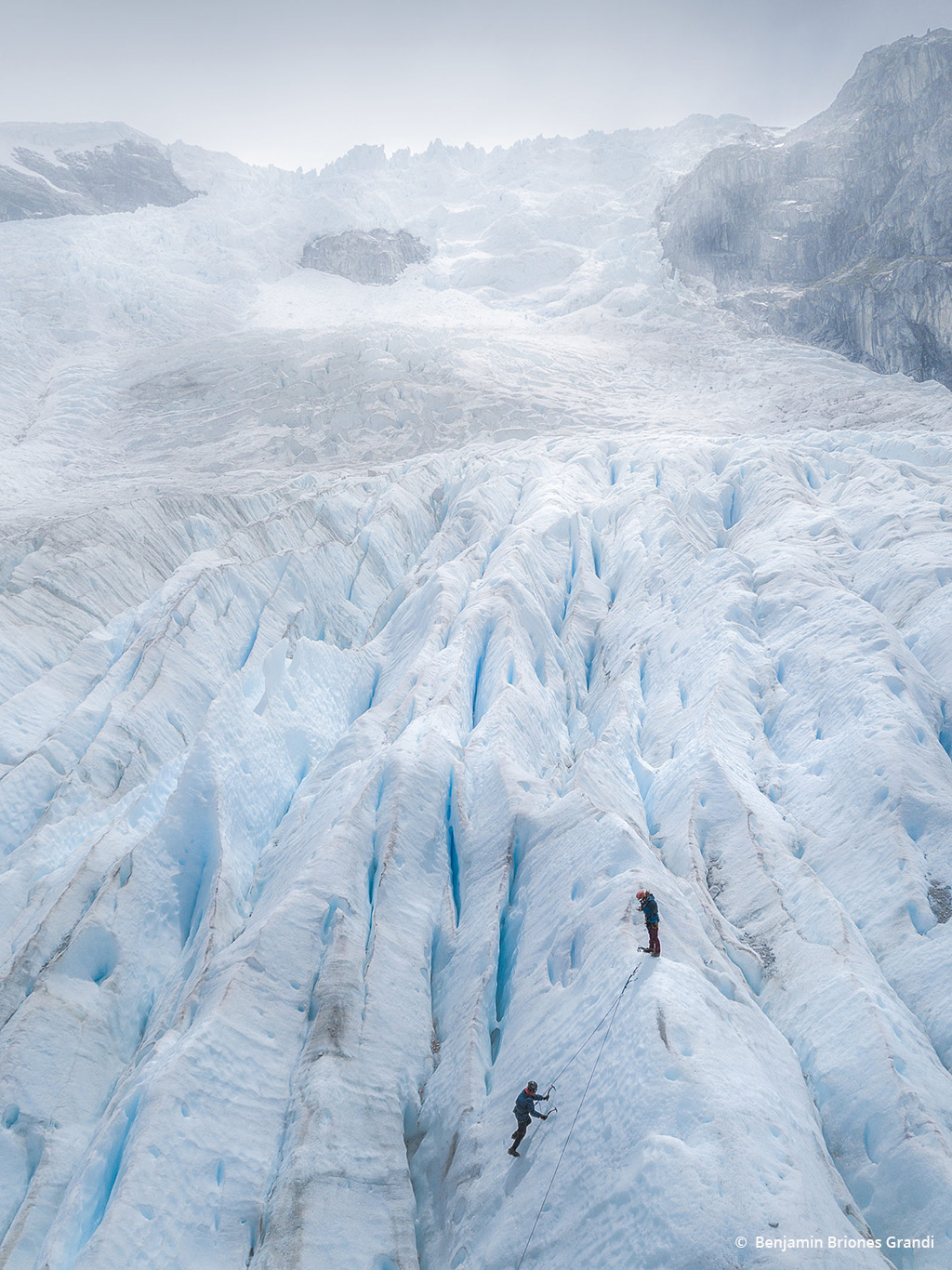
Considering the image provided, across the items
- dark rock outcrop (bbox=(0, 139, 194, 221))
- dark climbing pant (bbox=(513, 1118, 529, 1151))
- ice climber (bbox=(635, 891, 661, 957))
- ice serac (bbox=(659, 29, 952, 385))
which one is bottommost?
dark climbing pant (bbox=(513, 1118, 529, 1151))

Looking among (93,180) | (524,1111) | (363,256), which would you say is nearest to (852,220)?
(363,256)

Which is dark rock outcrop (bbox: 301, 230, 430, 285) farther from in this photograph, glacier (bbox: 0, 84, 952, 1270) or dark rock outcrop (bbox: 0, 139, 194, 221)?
glacier (bbox: 0, 84, 952, 1270)

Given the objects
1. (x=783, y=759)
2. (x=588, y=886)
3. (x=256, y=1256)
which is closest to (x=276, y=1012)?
(x=256, y=1256)

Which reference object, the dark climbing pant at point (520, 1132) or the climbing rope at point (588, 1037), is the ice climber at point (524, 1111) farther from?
the climbing rope at point (588, 1037)

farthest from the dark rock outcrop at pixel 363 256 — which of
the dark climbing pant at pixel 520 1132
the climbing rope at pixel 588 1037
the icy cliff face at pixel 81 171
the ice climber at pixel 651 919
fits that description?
the dark climbing pant at pixel 520 1132

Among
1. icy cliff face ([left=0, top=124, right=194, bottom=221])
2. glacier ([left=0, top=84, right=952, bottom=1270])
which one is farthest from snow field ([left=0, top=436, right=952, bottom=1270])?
icy cliff face ([left=0, top=124, right=194, bottom=221])

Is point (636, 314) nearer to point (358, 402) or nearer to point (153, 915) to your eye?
point (358, 402)
